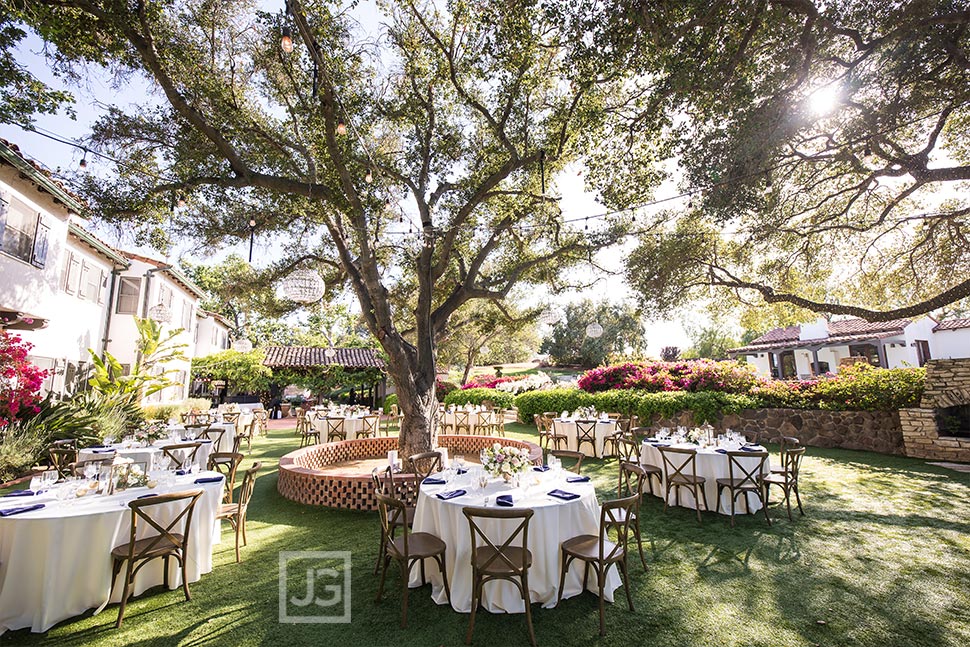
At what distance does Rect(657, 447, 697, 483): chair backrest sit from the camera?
5945mm

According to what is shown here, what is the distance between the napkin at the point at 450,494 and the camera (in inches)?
158

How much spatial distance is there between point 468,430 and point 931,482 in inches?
410

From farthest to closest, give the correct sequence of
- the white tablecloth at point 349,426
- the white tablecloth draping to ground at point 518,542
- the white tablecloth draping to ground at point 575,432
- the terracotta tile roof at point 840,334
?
the terracotta tile roof at point 840,334, the white tablecloth at point 349,426, the white tablecloth draping to ground at point 575,432, the white tablecloth draping to ground at point 518,542

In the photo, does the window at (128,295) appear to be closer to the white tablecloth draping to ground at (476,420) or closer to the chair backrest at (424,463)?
the white tablecloth draping to ground at (476,420)

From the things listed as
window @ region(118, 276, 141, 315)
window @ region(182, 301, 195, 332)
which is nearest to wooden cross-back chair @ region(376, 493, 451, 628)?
window @ region(118, 276, 141, 315)

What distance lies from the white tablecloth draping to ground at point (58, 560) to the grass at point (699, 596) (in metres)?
0.13

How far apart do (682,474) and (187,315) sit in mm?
20775

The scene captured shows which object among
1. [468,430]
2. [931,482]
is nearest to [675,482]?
[931,482]

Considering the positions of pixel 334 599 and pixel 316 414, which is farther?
pixel 316 414

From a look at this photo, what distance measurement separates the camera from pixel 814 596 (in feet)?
12.5

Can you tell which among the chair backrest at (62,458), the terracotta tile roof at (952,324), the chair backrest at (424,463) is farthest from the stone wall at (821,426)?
the terracotta tile roof at (952,324)

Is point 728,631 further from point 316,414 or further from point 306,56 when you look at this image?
point 316,414

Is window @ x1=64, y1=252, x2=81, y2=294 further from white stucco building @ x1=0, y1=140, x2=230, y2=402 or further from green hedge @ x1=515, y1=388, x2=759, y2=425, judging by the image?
green hedge @ x1=515, y1=388, x2=759, y2=425

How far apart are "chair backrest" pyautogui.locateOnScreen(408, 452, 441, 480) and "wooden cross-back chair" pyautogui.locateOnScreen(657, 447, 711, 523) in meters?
3.36
